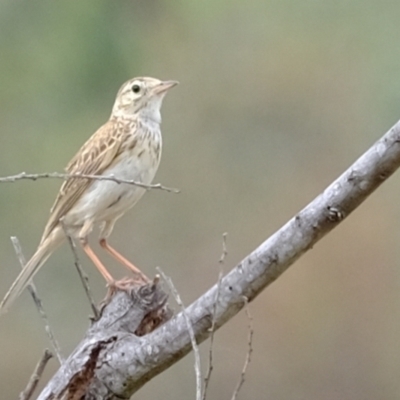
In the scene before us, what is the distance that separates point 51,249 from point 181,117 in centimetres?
277

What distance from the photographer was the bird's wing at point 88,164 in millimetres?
4238

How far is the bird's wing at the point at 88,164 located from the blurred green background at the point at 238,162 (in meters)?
2.18

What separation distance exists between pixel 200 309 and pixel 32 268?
5.01 feet

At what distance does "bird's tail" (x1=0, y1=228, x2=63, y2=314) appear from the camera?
396 centimetres

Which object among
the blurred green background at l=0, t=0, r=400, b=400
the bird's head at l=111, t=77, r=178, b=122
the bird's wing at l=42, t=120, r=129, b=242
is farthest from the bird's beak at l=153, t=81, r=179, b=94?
the blurred green background at l=0, t=0, r=400, b=400

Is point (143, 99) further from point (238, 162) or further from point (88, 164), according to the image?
point (238, 162)

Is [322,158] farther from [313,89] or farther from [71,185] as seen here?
[71,185]

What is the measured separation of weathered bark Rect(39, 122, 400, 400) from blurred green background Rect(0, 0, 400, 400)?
3421mm

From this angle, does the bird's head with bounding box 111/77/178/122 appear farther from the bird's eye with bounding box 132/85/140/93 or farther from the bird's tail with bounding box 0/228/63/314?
the bird's tail with bounding box 0/228/63/314

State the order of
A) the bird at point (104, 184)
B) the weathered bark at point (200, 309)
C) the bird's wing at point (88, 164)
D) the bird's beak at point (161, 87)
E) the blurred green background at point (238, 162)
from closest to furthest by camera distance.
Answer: the weathered bark at point (200, 309)
the bird at point (104, 184)
the bird's wing at point (88, 164)
the bird's beak at point (161, 87)
the blurred green background at point (238, 162)

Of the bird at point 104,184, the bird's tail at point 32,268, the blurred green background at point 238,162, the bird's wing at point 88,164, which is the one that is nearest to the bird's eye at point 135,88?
the bird at point 104,184

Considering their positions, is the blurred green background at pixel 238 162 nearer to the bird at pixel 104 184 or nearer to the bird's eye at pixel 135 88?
the bird's eye at pixel 135 88

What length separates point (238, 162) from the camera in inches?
284

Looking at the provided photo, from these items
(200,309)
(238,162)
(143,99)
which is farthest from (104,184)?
(238,162)
